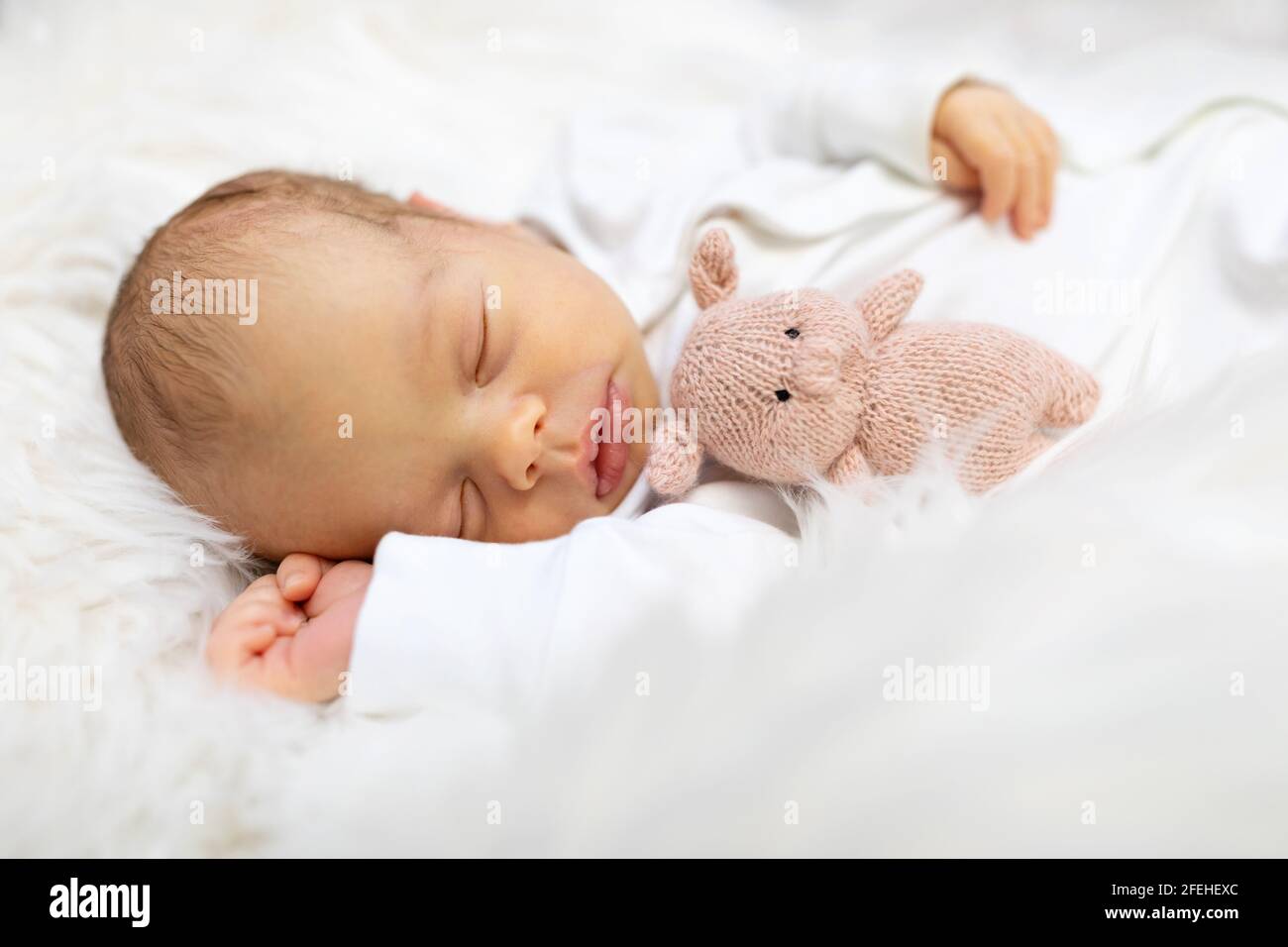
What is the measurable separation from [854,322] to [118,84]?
128 cm

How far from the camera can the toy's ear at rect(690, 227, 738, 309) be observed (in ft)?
3.73

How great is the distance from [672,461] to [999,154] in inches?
27.5

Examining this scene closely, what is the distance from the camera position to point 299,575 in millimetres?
1133

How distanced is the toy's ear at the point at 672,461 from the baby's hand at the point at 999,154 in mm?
645

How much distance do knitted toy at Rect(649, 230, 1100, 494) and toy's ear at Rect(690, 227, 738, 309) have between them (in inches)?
2.7

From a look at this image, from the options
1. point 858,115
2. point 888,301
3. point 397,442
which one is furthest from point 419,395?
point 858,115

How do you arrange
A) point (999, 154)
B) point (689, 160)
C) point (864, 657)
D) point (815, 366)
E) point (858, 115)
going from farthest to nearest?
point (689, 160), point (858, 115), point (999, 154), point (815, 366), point (864, 657)

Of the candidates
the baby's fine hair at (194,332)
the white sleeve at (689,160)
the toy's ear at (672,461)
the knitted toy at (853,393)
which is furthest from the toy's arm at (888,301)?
the baby's fine hair at (194,332)

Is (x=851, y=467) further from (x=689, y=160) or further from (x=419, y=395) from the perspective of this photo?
(x=689, y=160)

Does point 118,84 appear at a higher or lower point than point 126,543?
higher

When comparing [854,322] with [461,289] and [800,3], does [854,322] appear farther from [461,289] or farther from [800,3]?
[800,3]

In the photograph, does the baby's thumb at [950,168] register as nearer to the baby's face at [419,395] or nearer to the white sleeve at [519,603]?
the baby's face at [419,395]
